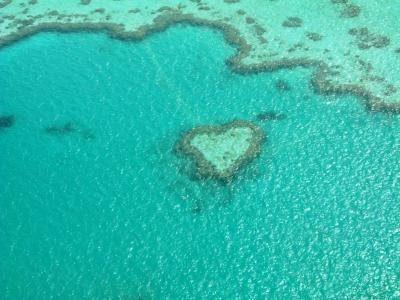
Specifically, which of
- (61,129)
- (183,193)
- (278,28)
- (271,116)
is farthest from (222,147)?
(278,28)

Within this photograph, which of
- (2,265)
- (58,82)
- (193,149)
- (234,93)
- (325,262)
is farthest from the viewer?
(58,82)

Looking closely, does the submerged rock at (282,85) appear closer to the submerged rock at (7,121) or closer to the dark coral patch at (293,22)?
the dark coral patch at (293,22)

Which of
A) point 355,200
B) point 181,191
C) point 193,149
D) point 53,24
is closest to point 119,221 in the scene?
point 181,191

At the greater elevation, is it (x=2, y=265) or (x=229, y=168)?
(x=229, y=168)

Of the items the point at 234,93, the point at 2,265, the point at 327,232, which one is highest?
the point at 234,93

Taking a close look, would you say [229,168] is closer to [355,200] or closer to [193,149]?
[193,149]

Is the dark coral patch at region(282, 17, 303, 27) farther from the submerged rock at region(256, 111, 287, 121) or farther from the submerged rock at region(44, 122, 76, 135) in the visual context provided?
the submerged rock at region(44, 122, 76, 135)

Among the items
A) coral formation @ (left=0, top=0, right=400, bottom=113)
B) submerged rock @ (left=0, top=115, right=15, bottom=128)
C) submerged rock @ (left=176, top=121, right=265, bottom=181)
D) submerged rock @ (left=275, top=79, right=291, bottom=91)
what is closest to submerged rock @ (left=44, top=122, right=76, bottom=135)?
submerged rock @ (left=0, top=115, right=15, bottom=128)
